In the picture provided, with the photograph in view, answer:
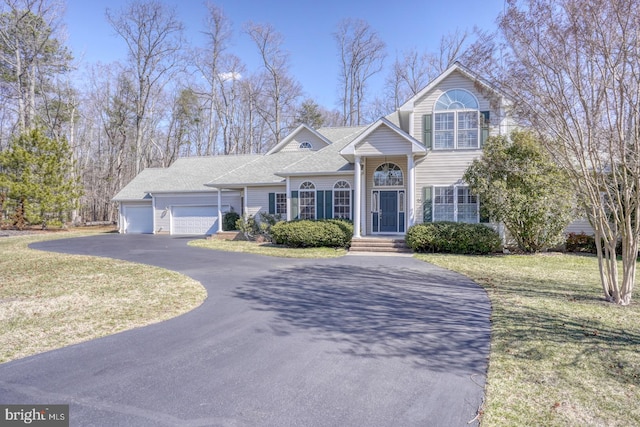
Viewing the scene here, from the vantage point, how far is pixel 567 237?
14.2 m

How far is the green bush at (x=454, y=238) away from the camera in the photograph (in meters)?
12.8

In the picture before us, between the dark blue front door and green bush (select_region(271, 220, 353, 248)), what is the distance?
2020mm

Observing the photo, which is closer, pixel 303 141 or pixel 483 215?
pixel 483 215

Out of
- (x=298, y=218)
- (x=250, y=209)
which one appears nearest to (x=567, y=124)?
(x=298, y=218)

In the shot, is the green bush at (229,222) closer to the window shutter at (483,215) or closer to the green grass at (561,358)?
the window shutter at (483,215)

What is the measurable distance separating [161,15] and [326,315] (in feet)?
111

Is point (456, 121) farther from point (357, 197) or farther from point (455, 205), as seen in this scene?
point (357, 197)

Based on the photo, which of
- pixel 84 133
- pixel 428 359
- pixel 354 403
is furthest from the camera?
pixel 84 133

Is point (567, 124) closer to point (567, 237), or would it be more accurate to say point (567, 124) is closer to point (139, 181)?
point (567, 237)

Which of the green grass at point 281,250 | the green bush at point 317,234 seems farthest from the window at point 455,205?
the green grass at point 281,250

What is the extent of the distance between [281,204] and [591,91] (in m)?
14.3

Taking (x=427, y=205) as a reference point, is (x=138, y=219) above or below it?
below

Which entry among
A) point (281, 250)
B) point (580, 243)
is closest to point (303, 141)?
point (281, 250)

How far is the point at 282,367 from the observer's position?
151 inches
